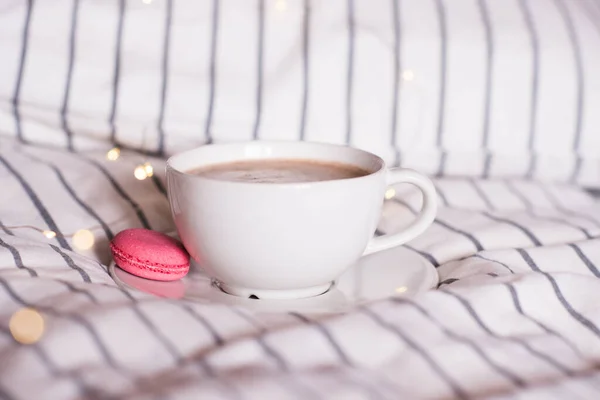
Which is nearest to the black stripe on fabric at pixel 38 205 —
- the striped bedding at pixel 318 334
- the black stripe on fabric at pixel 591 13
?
the striped bedding at pixel 318 334

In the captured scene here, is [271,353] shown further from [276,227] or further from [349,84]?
[349,84]

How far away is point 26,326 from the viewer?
50cm

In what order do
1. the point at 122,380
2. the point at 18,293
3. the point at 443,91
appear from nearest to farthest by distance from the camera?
the point at 122,380 → the point at 18,293 → the point at 443,91

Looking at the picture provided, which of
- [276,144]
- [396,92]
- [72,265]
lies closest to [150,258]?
[72,265]

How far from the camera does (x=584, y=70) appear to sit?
907 millimetres

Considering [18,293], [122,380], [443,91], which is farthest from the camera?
[443,91]

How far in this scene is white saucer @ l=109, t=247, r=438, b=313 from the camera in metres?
0.60

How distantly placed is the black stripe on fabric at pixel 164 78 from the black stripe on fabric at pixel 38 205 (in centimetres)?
17

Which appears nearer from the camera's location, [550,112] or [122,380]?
[122,380]

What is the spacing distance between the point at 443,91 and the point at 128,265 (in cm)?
44

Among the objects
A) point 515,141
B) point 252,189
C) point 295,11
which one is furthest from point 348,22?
point 252,189

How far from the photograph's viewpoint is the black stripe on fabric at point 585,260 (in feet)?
2.23

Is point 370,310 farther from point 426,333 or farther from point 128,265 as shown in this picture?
point 128,265

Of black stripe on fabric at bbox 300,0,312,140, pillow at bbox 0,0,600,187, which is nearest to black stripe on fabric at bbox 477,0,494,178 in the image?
pillow at bbox 0,0,600,187
